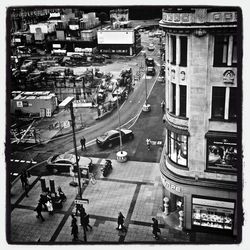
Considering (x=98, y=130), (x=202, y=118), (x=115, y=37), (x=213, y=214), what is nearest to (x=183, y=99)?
(x=202, y=118)

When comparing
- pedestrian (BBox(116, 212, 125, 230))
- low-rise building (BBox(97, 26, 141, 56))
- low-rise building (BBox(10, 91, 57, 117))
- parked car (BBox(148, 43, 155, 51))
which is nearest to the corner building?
pedestrian (BBox(116, 212, 125, 230))

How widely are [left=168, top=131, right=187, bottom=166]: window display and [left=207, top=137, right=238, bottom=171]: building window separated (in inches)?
56.2

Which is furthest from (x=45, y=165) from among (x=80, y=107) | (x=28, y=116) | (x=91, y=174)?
(x=80, y=107)

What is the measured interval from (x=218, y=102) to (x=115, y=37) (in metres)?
53.6

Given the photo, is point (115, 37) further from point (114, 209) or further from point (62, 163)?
point (114, 209)

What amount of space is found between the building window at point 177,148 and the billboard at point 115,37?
159 ft

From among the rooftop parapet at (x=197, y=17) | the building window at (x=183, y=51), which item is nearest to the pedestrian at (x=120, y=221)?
the building window at (x=183, y=51)

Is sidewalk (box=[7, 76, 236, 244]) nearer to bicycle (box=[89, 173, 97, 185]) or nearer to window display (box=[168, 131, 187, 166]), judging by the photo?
bicycle (box=[89, 173, 97, 185])

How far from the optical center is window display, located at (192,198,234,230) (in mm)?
19969

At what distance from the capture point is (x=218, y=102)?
61.0ft

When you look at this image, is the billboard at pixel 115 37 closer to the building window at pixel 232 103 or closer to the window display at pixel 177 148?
the window display at pixel 177 148

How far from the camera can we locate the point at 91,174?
93.8 feet

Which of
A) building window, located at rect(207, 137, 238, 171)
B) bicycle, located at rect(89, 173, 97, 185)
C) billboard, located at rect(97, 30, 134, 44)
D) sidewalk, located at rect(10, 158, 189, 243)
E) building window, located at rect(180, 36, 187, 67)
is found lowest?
sidewalk, located at rect(10, 158, 189, 243)

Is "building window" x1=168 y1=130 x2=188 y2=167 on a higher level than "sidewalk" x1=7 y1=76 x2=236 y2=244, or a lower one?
higher
